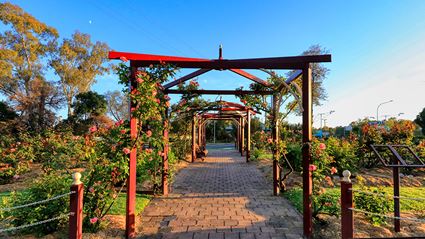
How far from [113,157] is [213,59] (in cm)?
199

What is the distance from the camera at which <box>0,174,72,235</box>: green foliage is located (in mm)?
3184

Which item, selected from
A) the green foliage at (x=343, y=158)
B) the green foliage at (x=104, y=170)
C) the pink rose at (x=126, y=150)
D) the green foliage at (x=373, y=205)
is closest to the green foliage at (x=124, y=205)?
the green foliage at (x=104, y=170)

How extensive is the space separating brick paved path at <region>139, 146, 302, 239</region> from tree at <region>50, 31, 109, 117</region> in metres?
19.4

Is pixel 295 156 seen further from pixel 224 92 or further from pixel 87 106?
pixel 87 106

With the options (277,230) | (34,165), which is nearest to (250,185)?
(277,230)

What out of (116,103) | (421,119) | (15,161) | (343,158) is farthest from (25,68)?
(421,119)

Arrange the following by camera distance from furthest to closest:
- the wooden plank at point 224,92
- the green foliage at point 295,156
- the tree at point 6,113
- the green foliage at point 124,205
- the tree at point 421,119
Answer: the tree at point 421,119 → the tree at point 6,113 → the green foliage at point 295,156 → the wooden plank at point 224,92 → the green foliage at point 124,205

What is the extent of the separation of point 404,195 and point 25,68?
23603mm

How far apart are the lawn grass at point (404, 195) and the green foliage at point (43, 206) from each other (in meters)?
3.78

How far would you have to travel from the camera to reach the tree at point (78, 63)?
2191cm

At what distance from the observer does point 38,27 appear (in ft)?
64.1

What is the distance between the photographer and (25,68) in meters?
19.0

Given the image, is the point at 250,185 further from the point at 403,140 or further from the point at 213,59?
the point at 403,140

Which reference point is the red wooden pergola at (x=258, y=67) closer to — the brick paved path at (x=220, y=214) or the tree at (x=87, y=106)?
the brick paved path at (x=220, y=214)
